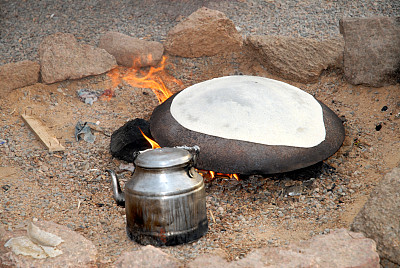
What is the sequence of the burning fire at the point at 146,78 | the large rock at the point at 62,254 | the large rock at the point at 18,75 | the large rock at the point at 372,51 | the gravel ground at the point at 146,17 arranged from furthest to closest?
the gravel ground at the point at 146,17 → the burning fire at the point at 146,78 → the large rock at the point at 18,75 → the large rock at the point at 372,51 → the large rock at the point at 62,254

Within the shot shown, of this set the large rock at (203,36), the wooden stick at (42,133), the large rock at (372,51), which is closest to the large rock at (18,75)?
the wooden stick at (42,133)

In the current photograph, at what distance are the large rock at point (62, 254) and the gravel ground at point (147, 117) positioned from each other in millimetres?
→ 174

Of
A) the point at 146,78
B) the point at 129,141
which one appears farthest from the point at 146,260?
the point at 146,78

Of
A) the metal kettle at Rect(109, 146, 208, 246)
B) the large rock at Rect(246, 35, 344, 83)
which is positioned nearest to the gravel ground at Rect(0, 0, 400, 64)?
the large rock at Rect(246, 35, 344, 83)

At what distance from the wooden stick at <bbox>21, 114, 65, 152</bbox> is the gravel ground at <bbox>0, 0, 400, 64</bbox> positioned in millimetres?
1058

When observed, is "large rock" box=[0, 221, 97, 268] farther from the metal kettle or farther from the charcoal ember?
the charcoal ember

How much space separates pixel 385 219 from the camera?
108 inches

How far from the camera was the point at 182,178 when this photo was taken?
301 cm

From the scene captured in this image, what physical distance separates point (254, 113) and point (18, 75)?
10.3 ft

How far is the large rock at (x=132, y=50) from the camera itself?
18.5ft

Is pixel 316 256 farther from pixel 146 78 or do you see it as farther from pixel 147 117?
pixel 146 78

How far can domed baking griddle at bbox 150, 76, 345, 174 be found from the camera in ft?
11.8

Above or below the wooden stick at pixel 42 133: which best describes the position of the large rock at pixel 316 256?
above

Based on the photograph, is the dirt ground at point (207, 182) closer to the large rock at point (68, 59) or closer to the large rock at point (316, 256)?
the large rock at point (68, 59)
